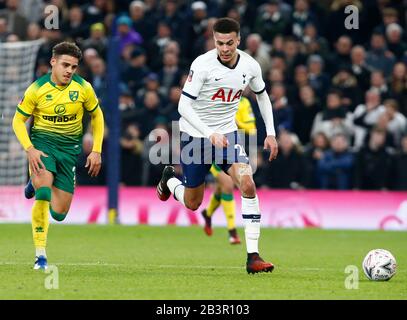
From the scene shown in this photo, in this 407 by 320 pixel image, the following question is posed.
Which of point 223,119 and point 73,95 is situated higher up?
point 73,95

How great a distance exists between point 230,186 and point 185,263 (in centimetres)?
369

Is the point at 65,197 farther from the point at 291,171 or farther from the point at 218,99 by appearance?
the point at 291,171

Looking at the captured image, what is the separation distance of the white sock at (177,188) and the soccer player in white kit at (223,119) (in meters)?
0.28

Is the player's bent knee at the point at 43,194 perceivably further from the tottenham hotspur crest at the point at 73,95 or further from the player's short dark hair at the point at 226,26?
the player's short dark hair at the point at 226,26

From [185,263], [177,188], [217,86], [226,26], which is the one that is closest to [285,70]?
[177,188]

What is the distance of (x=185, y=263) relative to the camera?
1239 cm

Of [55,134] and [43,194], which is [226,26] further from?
[43,194]

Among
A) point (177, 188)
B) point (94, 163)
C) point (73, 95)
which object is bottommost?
point (177, 188)

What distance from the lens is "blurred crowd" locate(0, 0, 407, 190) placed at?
19109 millimetres

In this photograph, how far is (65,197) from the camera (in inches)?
450

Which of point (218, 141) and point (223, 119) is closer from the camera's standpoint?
point (218, 141)

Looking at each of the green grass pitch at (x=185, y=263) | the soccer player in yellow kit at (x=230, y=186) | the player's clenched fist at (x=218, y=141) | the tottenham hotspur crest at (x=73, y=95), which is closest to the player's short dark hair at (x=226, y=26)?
the player's clenched fist at (x=218, y=141)

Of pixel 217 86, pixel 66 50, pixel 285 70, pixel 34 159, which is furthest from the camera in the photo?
pixel 285 70
